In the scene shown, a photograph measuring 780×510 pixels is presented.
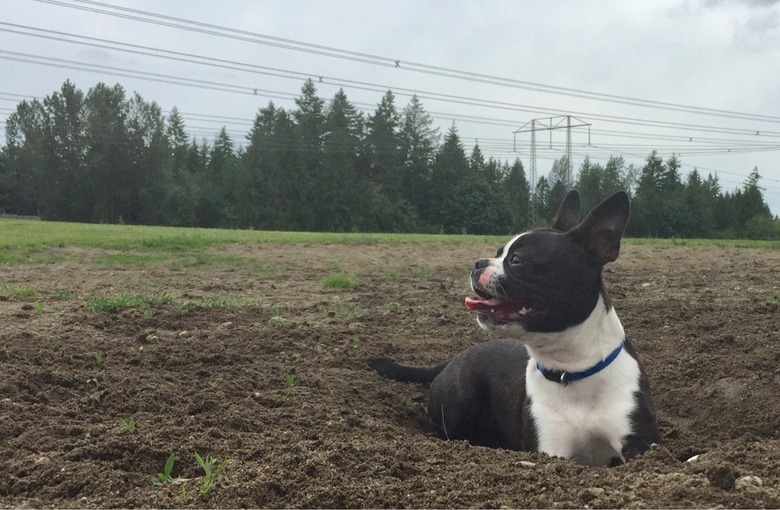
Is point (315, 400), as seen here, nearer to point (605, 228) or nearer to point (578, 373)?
point (578, 373)

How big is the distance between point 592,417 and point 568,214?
4.87 feet

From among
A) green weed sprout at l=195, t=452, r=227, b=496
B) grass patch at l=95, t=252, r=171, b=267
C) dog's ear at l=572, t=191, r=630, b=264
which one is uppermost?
dog's ear at l=572, t=191, r=630, b=264

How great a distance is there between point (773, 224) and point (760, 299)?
63095mm

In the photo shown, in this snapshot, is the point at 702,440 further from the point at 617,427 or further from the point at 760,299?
the point at 760,299

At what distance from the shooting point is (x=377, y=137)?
3093 inches

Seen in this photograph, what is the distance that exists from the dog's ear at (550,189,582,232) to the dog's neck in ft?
2.96

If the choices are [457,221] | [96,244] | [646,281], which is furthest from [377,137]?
[646,281]

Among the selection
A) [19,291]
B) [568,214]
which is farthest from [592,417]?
[19,291]

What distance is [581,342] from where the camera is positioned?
154 inches

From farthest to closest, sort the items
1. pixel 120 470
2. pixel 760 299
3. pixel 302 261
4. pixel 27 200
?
pixel 27 200
pixel 302 261
pixel 760 299
pixel 120 470

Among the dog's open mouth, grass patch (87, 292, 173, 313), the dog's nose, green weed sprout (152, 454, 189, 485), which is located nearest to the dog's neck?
the dog's open mouth

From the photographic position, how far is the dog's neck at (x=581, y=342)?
154 inches

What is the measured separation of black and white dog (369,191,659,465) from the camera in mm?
3859

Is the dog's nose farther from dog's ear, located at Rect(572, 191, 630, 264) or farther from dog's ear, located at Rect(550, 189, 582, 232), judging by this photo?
dog's ear, located at Rect(550, 189, 582, 232)
